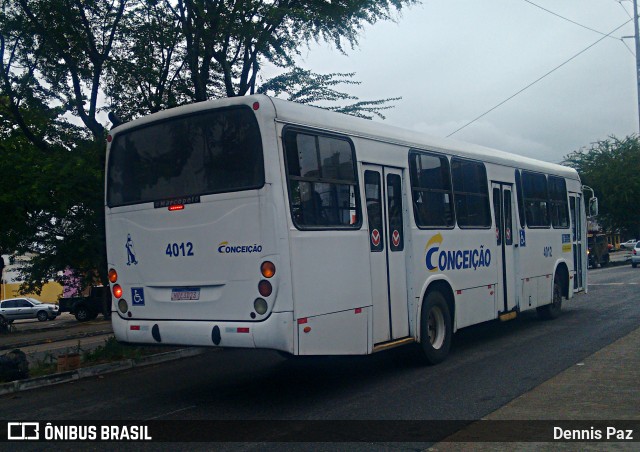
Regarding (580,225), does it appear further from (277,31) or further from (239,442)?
(239,442)

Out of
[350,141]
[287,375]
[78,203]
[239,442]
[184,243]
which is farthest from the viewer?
[78,203]

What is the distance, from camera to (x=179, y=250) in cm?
843

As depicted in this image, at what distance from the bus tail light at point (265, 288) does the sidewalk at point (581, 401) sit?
242cm

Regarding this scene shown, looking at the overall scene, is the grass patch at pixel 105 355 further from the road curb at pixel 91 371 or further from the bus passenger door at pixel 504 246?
the bus passenger door at pixel 504 246

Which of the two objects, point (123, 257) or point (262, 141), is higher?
point (262, 141)

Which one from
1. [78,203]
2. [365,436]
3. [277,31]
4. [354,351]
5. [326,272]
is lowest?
[365,436]

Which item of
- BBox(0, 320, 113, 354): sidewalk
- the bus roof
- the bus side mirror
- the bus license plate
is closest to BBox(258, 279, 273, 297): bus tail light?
the bus license plate

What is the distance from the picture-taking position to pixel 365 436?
674cm

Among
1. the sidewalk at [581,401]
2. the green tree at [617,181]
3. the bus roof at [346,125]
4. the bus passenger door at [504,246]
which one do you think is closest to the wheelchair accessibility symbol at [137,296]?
the bus roof at [346,125]

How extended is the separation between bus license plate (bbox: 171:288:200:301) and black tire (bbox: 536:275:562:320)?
31.7 feet

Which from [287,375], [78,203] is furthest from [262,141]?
[78,203]

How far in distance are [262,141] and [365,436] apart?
3300mm

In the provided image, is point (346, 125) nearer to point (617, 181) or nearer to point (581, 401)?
point (581, 401)

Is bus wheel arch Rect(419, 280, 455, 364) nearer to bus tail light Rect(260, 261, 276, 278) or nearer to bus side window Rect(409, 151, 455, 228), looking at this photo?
bus side window Rect(409, 151, 455, 228)
